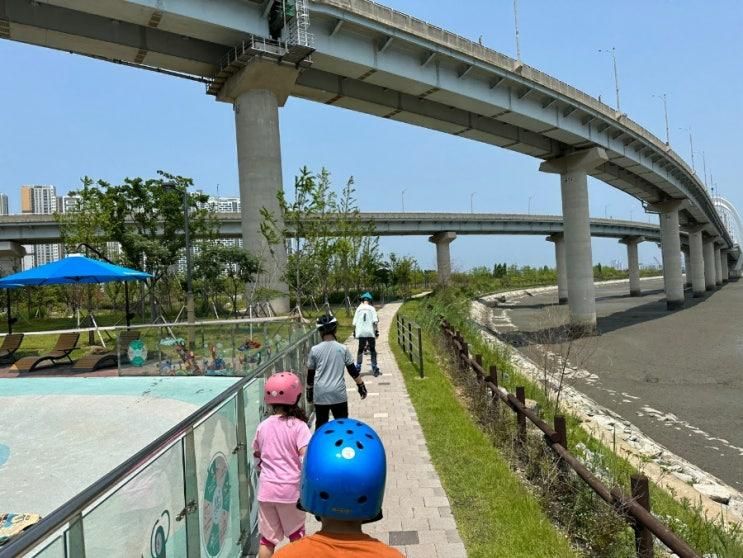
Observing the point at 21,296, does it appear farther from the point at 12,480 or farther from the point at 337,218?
the point at 12,480

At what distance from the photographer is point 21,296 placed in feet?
142

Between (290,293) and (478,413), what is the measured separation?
1503 cm

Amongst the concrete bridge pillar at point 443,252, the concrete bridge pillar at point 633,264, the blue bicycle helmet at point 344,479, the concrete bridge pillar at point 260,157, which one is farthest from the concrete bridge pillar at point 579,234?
the concrete bridge pillar at point 633,264

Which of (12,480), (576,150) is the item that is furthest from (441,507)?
(576,150)

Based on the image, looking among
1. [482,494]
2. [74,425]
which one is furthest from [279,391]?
[74,425]

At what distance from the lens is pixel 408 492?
5.57 metres

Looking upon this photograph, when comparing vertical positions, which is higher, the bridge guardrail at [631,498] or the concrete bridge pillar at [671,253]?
the concrete bridge pillar at [671,253]

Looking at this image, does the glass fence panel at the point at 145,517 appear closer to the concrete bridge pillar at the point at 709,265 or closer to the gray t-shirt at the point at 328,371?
the gray t-shirt at the point at 328,371

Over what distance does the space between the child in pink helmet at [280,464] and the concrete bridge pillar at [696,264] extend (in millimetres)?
66311

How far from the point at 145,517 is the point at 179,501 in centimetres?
43

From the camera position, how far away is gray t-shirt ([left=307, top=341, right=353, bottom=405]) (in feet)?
19.1

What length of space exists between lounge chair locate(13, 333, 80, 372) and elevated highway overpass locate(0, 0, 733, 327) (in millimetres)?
9108

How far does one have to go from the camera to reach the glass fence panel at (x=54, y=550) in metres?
1.67

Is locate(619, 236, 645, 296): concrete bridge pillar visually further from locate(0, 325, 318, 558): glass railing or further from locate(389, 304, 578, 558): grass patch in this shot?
locate(0, 325, 318, 558): glass railing
